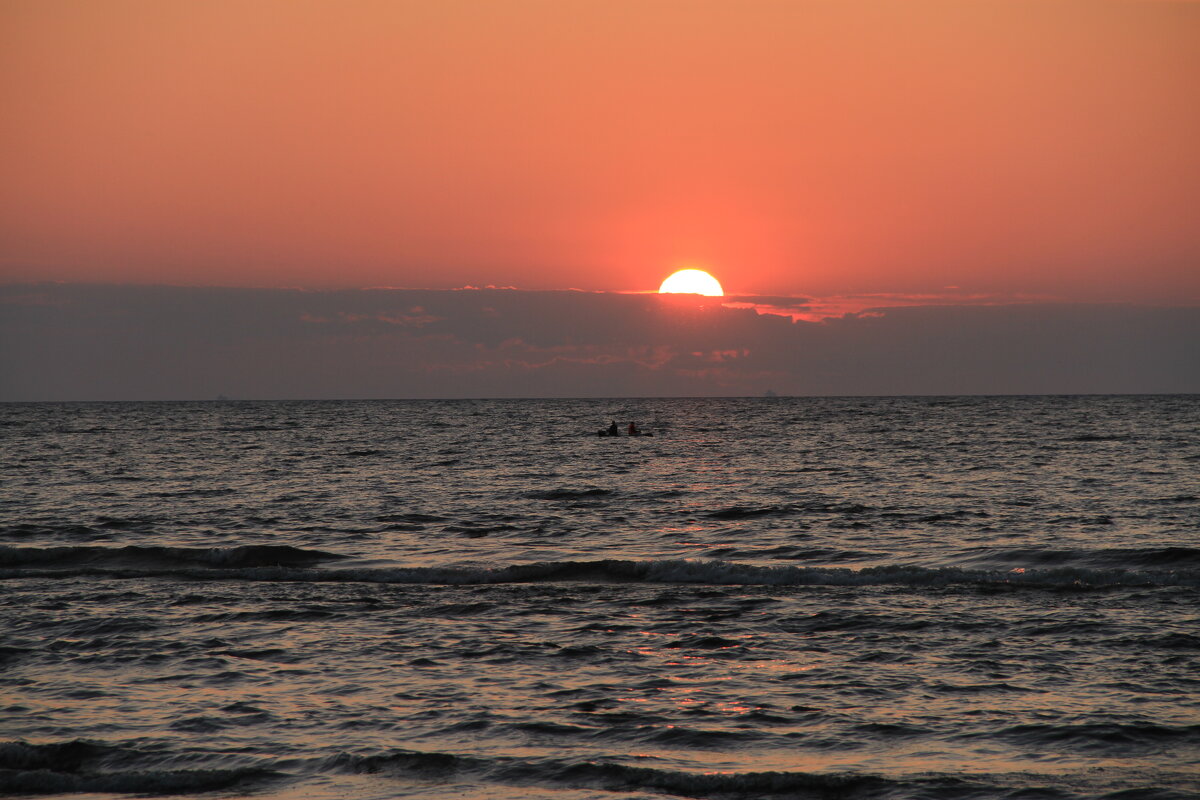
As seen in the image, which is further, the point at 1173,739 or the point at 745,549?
the point at 745,549

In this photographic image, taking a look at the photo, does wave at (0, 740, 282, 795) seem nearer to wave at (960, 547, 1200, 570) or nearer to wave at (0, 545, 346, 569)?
wave at (0, 545, 346, 569)

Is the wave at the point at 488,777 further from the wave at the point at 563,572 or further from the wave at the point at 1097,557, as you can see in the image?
the wave at the point at 1097,557

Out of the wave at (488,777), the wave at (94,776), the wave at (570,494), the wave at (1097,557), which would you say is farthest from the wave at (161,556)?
the wave at (1097,557)

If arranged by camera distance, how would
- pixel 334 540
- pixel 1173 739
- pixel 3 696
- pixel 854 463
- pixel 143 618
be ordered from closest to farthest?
pixel 1173 739, pixel 3 696, pixel 143 618, pixel 334 540, pixel 854 463

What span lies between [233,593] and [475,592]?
4.77 metres

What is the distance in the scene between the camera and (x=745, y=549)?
25.7m

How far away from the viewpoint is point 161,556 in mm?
25141

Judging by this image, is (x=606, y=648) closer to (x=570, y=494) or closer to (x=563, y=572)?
(x=563, y=572)

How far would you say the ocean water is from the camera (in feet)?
→ 35.0

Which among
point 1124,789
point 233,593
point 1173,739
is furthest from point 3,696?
point 1173,739

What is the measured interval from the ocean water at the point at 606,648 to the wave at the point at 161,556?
0.36 ft

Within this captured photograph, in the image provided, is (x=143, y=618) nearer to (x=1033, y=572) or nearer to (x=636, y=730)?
(x=636, y=730)

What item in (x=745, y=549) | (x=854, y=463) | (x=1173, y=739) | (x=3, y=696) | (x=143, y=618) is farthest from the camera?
(x=854, y=463)

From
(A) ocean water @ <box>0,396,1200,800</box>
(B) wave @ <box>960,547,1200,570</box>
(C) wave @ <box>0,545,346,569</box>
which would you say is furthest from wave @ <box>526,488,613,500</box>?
(B) wave @ <box>960,547,1200,570</box>
